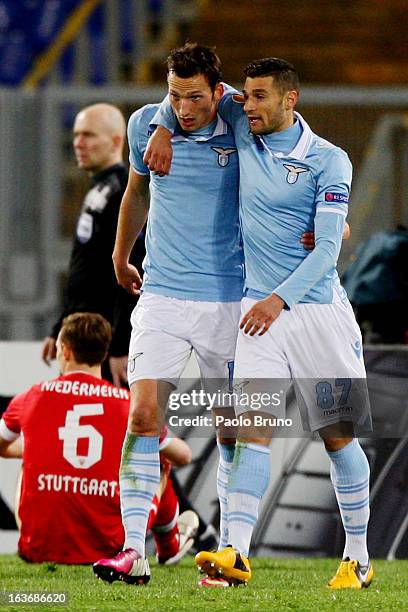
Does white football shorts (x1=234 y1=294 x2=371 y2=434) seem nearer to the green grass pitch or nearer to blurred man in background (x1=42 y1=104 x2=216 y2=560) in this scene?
the green grass pitch

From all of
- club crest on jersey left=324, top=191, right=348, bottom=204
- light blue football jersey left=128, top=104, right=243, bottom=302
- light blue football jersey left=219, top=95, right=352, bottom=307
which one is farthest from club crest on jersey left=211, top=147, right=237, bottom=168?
club crest on jersey left=324, top=191, right=348, bottom=204

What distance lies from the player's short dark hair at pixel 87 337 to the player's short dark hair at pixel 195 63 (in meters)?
1.21

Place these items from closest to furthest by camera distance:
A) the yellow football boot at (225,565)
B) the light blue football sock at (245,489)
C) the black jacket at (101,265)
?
1. the yellow football boot at (225,565)
2. the light blue football sock at (245,489)
3. the black jacket at (101,265)

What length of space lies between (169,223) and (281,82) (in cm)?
62

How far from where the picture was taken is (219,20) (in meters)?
15.0

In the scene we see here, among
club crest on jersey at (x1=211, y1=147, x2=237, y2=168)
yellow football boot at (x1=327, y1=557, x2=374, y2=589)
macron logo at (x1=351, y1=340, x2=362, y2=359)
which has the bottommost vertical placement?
yellow football boot at (x1=327, y1=557, x2=374, y2=589)

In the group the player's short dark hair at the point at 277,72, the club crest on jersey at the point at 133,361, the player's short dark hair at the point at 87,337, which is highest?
the player's short dark hair at the point at 277,72

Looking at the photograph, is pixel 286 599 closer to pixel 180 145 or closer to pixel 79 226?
pixel 180 145

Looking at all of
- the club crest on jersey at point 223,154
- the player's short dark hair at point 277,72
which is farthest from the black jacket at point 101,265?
the player's short dark hair at point 277,72

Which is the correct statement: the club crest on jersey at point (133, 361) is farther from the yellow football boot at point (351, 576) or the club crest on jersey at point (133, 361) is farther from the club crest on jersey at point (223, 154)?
the yellow football boot at point (351, 576)

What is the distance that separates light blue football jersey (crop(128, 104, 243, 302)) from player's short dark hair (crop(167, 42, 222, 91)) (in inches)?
7.2

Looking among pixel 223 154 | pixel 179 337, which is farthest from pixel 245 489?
pixel 223 154

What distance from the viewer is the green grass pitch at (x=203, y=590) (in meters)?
4.14

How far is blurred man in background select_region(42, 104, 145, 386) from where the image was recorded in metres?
6.19
